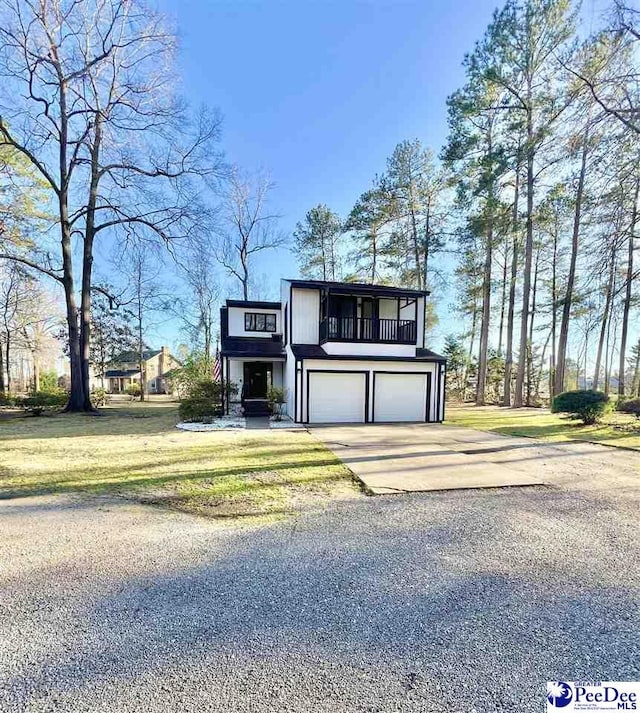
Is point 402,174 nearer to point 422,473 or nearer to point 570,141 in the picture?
point 570,141

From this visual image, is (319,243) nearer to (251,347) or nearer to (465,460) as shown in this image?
(251,347)

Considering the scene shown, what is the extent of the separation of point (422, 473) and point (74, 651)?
5.04 meters

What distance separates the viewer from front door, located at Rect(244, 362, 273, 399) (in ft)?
56.6

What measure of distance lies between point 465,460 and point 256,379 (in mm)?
12236

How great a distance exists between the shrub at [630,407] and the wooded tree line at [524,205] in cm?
270

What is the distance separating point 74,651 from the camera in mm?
1992

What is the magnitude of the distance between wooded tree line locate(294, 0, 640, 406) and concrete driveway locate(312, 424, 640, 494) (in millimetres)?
5659

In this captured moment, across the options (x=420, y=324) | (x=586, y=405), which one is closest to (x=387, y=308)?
(x=420, y=324)

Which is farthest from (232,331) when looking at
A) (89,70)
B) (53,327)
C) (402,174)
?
(53,327)

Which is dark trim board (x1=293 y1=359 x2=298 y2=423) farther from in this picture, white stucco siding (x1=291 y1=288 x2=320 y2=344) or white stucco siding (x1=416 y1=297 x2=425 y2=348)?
white stucco siding (x1=416 y1=297 x2=425 y2=348)

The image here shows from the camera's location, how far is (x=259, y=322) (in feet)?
62.3

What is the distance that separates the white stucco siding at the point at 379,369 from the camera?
505 inches

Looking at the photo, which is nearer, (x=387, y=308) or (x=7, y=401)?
(x=387, y=308)

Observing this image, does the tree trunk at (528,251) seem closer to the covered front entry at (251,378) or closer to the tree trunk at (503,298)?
the tree trunk at (503,298)
